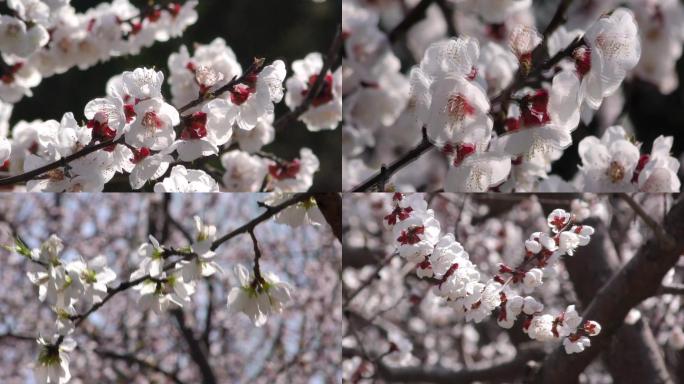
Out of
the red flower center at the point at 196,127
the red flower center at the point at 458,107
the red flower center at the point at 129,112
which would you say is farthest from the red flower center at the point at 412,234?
the red flower center at the point at 129,112

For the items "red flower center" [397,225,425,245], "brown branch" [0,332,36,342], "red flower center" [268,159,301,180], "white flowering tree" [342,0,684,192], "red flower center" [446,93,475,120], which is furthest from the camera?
"brown branch" [0,332,36,342]

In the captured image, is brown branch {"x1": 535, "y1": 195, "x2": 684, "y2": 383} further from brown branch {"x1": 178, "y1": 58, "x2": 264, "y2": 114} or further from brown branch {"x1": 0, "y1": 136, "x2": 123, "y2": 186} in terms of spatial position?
brown branch {"x1": 0, "y1": 136, "x2": 123, "y2": 186}

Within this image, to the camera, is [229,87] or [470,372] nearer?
[229,87]

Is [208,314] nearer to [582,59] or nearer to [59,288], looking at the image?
[59,288]

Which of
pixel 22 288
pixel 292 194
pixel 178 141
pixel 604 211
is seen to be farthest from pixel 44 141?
pixel 604 211

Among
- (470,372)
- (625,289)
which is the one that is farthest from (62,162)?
(625,289)

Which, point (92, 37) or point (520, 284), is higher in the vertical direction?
point (92, 37)

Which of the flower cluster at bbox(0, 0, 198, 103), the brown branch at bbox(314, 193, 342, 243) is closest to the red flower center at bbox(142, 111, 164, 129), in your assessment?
the brown branch at bbox(314, 193, 342, 243)

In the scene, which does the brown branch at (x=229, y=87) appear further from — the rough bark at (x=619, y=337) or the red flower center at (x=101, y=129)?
the rough bark at (x=619, y=337)
